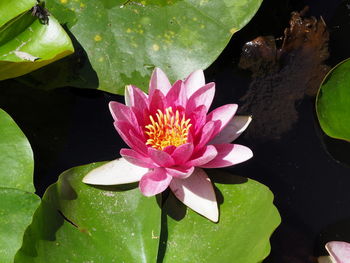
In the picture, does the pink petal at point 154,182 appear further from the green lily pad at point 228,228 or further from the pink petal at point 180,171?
the green lily pad at point 228,228

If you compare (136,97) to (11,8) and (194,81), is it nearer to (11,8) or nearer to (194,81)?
(194,81)

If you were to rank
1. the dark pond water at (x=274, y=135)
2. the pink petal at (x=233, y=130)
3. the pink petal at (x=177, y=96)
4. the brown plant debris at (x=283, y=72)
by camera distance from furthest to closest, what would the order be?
the brown plant debris at (x=283, y=72)
the dark pond water at (x=274, y=135)
the pink petal at (x=233, y=130)
the pink petal at (x=177, y=96)

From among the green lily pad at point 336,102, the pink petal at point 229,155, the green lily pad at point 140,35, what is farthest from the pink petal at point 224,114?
the green lily pad at point 336,102

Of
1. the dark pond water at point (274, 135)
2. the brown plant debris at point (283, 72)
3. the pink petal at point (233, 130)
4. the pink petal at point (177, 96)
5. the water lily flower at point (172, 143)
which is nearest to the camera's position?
the water lily flower at point (172, 143)

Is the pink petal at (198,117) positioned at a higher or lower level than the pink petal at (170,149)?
higher

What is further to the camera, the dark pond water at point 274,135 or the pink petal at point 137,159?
the dark pond water at point 274,135

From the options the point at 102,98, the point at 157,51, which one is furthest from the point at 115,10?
the point at 102,98

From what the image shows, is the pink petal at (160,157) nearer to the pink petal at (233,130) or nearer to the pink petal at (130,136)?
the pink petal at (130,136)

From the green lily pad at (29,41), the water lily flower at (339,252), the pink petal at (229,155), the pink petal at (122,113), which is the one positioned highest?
the green lily pad at (29,41)

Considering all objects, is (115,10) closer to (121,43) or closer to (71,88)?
(121,43)
